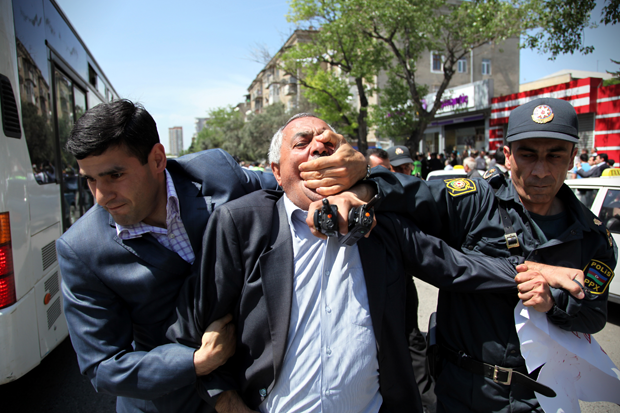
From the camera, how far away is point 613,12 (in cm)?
840

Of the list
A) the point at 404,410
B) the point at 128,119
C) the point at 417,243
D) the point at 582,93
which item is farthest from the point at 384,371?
the point at 582,93

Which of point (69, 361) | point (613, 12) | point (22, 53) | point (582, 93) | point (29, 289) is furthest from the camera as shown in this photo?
point (582, 93)

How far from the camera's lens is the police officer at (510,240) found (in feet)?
5.13

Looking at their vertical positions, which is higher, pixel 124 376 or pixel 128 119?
pixel 128 119

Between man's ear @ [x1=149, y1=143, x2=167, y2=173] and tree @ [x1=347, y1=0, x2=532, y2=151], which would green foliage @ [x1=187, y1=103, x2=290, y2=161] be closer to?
tree @ [x1=347, y1=0, x2=532, y2=151]

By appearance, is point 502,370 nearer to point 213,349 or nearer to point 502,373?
point 502,373

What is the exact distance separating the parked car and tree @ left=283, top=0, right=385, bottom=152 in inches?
542

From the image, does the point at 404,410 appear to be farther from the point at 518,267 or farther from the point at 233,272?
the point at 233,272

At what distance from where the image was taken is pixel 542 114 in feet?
5.34

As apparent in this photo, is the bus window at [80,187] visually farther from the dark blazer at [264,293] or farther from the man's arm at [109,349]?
the dark blazer at [264,293]

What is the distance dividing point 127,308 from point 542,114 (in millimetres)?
1978

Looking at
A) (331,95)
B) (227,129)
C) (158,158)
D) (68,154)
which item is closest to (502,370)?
(158,158)

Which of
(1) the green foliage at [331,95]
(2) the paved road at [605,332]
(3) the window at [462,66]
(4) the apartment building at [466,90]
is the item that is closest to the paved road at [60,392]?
(2) the paved road at [605,332]

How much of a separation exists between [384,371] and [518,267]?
2.23 ft
